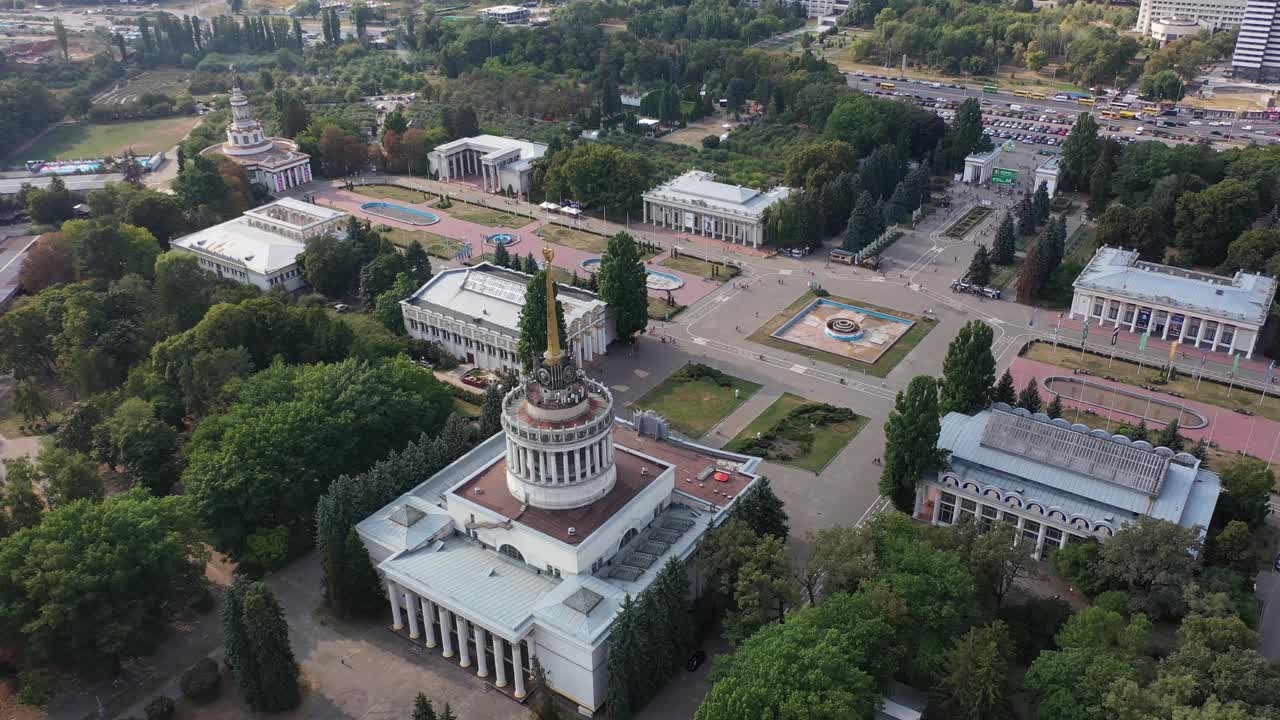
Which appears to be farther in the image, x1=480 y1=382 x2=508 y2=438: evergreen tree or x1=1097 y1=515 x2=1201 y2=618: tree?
x1=480 y1=382 x2=508 y2=438: evergreen tree

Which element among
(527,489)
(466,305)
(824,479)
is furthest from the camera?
(466,305)

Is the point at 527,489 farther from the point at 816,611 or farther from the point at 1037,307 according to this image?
the point at 1037,307

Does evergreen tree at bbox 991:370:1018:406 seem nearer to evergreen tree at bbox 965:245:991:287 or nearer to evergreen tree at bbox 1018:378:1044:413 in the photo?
evergreen tree at bbox 1018:378:1044:413

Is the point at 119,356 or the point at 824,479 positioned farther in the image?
the point at 119,356

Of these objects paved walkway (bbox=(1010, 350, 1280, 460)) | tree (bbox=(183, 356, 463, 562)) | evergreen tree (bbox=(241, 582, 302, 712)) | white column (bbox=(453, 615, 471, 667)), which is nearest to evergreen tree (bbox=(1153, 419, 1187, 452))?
paved walkway (bbox=(1010, 350, 1280, 460))

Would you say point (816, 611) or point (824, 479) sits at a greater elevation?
point (816, 611)

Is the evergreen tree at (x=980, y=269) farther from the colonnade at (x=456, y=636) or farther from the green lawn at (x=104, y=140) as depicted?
the green lawn at (x=104, y=140)

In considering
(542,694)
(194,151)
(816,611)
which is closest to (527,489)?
(542,694)
